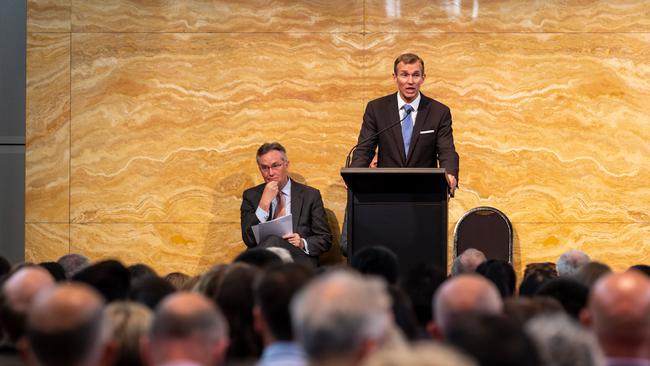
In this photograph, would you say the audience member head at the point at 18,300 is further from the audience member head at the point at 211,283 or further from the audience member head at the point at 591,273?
the audience member head at the point at 591,273

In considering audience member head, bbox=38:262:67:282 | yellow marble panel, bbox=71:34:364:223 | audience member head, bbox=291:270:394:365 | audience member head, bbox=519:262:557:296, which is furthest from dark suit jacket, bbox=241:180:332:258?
audience member head, bbox=291:270:394:365

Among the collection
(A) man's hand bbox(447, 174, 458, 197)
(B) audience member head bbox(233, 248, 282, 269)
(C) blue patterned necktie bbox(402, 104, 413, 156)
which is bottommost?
(B) audience member head bbox(233, 248, 282, 269)

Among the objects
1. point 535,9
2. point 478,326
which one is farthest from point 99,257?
point 478,326

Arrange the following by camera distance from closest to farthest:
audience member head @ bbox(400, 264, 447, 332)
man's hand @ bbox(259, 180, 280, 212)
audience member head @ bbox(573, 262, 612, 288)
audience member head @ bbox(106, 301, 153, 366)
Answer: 1. audience member head @ bbox(106, 301, 153, 366)
2. audience member head @ bbox(400, 264, 447, 332)
3. audience member head @ bbox(573, 262, 612, 288)
4. man's hand @ bbox(259, 180, 280, 212)

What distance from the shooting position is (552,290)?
12.4ft

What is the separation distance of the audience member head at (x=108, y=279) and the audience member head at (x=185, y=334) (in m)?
1.40

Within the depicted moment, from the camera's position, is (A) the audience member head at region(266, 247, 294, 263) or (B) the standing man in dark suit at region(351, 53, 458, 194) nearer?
(A) the audience member head at region(266, 247, 294, 263)

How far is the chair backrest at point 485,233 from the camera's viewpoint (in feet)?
25.6

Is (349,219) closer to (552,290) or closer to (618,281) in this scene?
(552,290)

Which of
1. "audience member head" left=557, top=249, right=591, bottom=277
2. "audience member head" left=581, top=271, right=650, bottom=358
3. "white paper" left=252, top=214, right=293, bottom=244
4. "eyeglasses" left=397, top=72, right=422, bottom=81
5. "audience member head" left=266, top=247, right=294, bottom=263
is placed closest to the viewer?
"audience member head" left=581, top=271, right=650, bottom=358

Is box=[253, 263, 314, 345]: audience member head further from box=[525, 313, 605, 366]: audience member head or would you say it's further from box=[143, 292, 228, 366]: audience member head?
box=[525, 313, 605, 366]: audience member head

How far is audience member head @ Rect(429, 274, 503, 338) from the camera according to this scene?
111 inches

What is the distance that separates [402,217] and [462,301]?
11.2ft

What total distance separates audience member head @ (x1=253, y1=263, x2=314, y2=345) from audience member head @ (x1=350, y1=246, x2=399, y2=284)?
Answer: 3.90 feet
